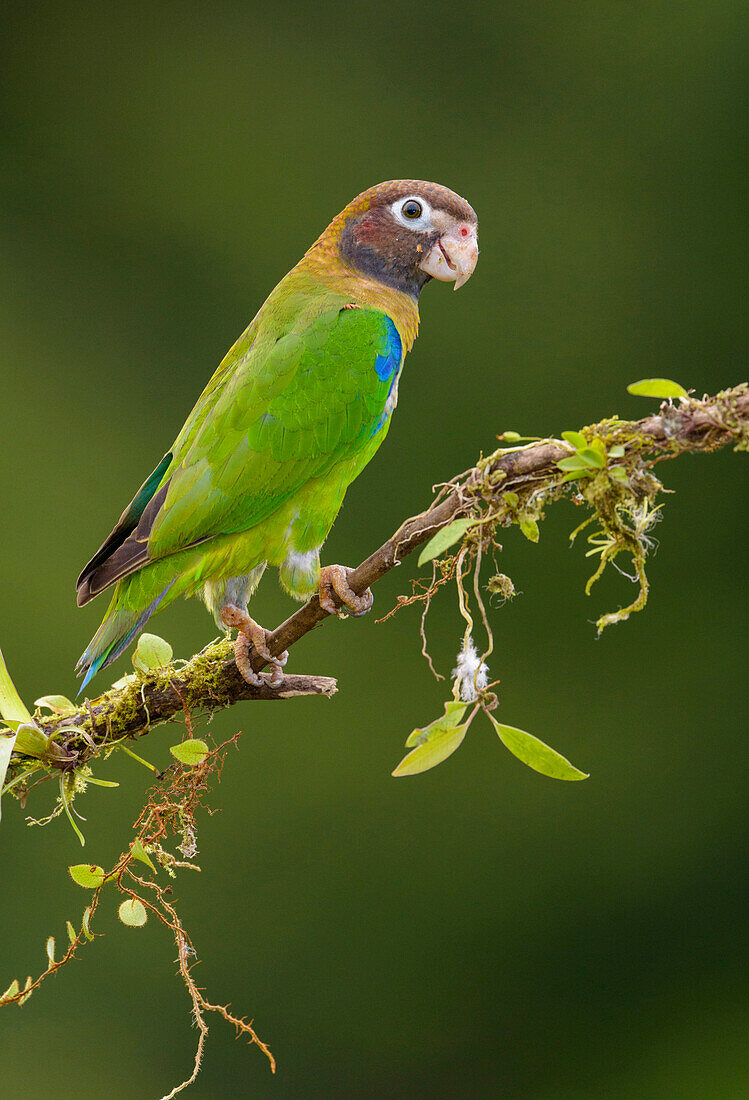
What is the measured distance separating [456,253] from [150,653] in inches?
37.9

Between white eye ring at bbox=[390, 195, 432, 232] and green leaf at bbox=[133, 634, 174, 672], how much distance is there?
95cm

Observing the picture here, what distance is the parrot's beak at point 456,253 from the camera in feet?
6.23

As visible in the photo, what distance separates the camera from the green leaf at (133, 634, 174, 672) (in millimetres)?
1491

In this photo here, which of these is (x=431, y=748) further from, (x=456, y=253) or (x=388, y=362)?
(x=456, y=253)

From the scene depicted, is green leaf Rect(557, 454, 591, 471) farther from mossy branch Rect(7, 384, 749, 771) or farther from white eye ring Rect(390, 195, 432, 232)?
white eye ring Rect(390, 195, 432, 232)

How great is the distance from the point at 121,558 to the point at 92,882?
21.2 inches

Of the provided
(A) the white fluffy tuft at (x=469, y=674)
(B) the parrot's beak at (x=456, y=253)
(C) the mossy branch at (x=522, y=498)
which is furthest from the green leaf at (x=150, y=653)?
(B) the parrot's beak at (x=456, y=253)

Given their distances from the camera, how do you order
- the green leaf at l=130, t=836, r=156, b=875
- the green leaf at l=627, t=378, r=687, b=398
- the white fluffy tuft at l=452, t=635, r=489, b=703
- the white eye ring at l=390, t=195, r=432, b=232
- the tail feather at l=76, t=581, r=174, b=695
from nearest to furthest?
the green leaf at l=627, t=378, r=687, b=398, the white fluffy tuft at l=452, t=635, r=489, b=703, the green leaf at l=130, t=836, r=156, b=875, the tail feather at l=76, t=581, r=174, b=695, the white eye ring at l=390, t=195, r=432, b=232

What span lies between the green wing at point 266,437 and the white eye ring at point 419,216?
0.77 feet

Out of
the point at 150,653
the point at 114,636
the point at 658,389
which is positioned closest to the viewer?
the point at 658,389

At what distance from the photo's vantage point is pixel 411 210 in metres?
1.90

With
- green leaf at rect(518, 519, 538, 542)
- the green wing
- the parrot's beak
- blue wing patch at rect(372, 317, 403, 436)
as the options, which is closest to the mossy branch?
green leaf at rect(518, 519, 538, 542)

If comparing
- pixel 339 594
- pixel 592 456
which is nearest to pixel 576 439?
pixel 592 456

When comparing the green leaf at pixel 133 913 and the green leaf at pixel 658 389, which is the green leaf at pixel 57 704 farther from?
the green leaf at pixel 658 389
